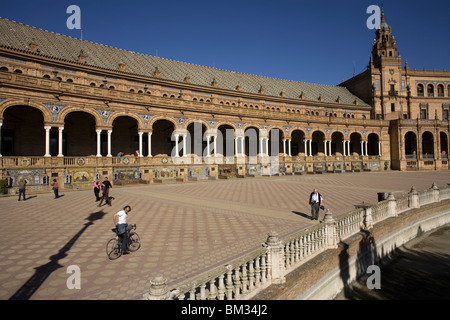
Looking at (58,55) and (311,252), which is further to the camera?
(58,55)

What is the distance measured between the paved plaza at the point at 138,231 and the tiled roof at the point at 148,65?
21542 mm

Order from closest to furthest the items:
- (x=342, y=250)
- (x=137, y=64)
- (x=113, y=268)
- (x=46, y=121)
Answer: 1. (x=113, y=268)
2. (x=342, y=250)
3. (x=46, y=121)
4. (x=137, y=64)

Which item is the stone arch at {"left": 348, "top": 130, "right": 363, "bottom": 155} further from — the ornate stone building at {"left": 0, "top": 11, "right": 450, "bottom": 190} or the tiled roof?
the tiled roof

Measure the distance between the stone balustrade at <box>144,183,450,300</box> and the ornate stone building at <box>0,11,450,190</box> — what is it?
20.0 metres

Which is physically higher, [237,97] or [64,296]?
[237,97]

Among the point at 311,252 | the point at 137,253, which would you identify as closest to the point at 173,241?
the point at 137,253

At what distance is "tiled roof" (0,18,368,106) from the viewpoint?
91.6 ft

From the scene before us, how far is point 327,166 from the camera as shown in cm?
4062

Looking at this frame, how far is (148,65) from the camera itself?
36.9 m

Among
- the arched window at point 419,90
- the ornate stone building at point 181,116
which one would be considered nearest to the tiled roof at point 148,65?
the ornate stone building at point 181,116

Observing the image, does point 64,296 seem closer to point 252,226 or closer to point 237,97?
point 252,226

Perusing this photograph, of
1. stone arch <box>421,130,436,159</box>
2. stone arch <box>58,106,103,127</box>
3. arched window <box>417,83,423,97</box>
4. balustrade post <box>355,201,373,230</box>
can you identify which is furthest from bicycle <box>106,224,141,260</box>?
arched window <box>417,83,423,97</box>

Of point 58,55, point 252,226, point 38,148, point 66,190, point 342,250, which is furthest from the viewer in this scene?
point 58,55
